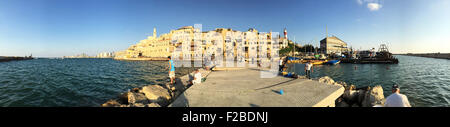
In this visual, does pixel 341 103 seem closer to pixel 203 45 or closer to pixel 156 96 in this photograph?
pixel 156 96

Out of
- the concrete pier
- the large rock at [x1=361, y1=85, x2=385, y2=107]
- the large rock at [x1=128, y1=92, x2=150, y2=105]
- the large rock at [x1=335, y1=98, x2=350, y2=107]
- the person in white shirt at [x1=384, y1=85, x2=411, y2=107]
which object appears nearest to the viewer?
the person in white shirt at [x1=384, y1=85, x2=411, y2=107]

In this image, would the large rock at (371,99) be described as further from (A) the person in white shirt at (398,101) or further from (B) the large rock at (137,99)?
(B) the large rock at (137,99)

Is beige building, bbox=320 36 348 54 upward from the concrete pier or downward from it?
upward

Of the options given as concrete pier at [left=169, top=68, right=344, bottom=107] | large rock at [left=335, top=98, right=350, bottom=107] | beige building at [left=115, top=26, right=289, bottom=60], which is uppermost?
beige building at [left=115, top=26, right=289, bottom=60]

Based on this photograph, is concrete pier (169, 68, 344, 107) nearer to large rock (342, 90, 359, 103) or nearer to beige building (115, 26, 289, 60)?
large rock (342, 90, 359, 103)

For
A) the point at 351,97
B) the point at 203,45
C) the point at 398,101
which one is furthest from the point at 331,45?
the point at 398,101

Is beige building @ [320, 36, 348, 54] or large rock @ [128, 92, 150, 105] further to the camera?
beige building @ [320, 36, 348, 54]

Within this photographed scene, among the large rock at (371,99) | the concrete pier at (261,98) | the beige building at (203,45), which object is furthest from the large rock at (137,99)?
the beige building at (203,45)

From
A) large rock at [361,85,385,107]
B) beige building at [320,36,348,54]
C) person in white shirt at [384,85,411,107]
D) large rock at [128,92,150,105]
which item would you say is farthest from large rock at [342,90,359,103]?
beige building at [320,36,348,54]
